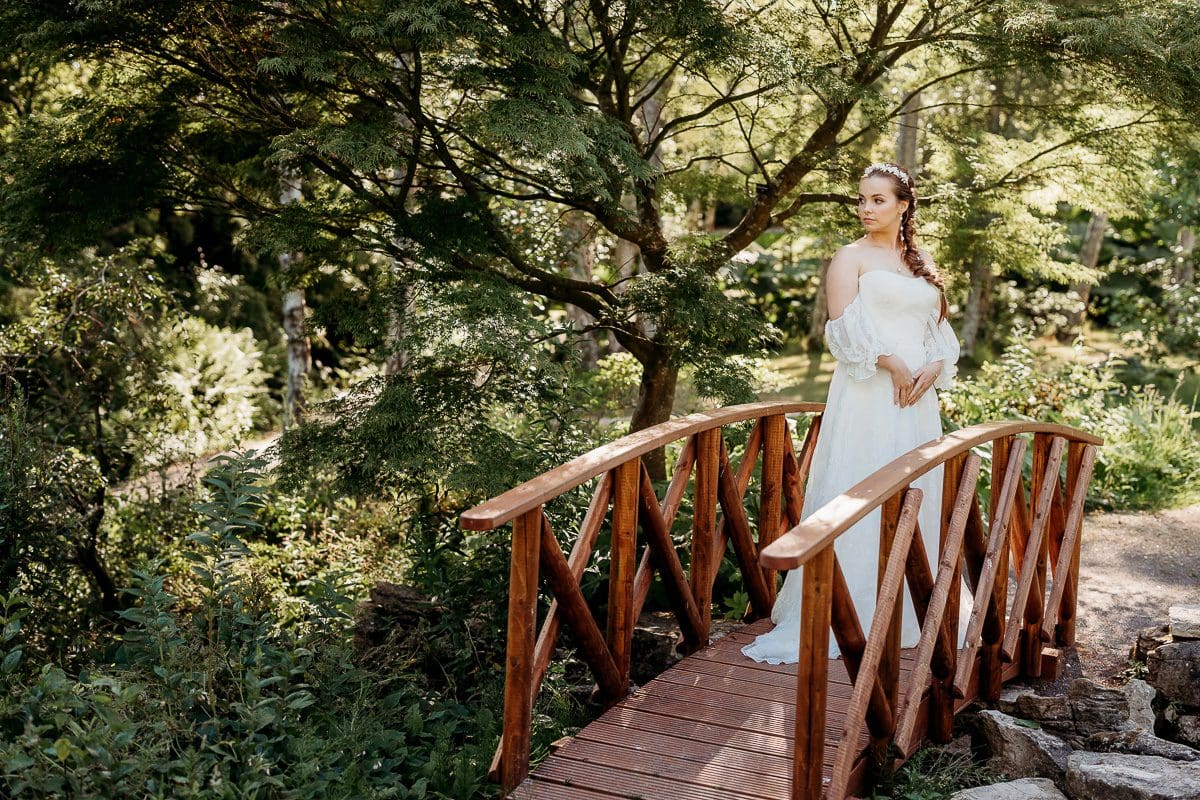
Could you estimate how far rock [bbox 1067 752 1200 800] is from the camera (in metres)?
3.37

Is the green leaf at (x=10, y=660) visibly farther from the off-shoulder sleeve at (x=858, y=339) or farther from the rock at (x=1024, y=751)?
the rock at (x=1024, y=751)

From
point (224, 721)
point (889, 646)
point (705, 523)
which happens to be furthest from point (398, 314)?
point (889, 646)

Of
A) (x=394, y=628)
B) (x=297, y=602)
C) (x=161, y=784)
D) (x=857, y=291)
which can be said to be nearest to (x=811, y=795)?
(x=161, y=784)

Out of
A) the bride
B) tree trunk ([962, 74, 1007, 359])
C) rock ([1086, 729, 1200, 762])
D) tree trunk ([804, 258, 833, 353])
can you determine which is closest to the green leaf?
the bride

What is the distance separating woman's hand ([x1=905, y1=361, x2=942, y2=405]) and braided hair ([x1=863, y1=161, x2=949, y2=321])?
0.28 meters

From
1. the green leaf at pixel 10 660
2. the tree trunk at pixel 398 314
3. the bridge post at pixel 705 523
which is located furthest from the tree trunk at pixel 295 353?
the green leaf at pixel 10 660

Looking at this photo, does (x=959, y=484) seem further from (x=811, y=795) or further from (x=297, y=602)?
(x=297, y=602)

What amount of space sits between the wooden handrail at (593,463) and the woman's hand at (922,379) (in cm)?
59

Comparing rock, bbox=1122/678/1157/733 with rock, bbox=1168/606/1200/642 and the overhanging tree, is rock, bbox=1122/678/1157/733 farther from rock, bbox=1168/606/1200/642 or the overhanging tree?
the overhanging tree

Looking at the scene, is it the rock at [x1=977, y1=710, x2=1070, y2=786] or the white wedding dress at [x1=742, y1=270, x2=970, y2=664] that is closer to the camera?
the rock at [x1=977, y1=710, x2=1070, y2=786]

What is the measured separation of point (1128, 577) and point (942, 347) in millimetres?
3030

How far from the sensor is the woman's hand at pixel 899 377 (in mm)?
4539

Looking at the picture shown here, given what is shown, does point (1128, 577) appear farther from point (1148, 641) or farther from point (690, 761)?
point (690, 761)

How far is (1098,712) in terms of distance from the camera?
4.17m
